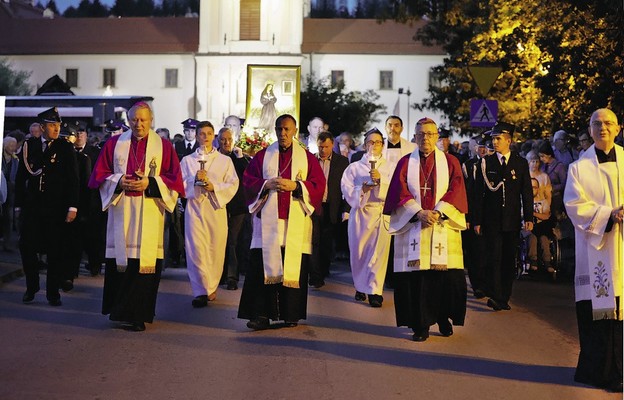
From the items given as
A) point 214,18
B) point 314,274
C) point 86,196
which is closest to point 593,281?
point 314,274

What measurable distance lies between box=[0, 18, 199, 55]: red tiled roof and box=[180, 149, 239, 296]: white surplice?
240ft

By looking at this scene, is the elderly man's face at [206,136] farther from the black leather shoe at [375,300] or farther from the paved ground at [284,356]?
the black leather shoe at [375,300]

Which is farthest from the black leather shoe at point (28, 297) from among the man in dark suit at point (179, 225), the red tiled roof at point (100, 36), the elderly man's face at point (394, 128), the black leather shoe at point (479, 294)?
the red tiled roof at point (100, 36)

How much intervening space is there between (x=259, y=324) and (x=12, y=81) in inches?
2798

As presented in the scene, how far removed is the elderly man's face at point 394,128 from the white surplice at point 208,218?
2.01 metres

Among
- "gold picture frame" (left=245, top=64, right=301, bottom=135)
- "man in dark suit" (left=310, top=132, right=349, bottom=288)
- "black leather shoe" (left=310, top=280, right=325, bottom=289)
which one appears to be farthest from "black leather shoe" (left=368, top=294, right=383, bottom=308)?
"gold picture frame" (left=245, top=64, right=301, bottom=135)

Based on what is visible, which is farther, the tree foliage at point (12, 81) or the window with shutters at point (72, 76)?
the window with shutters at point (72, 76)

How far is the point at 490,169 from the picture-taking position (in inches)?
539

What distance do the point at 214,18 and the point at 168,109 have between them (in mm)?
8567

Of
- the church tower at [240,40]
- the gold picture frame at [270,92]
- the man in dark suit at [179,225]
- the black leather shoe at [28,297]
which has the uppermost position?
the church tower at [240,40]

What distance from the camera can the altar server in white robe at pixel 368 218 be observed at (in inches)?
542

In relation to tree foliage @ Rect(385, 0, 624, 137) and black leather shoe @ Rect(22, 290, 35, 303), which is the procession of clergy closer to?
black leather shoe @ Rect(22, 290, 35, 303)

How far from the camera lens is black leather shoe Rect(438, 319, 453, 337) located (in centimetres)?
1098

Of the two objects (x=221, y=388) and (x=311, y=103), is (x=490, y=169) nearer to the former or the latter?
(x=221, y=388)
